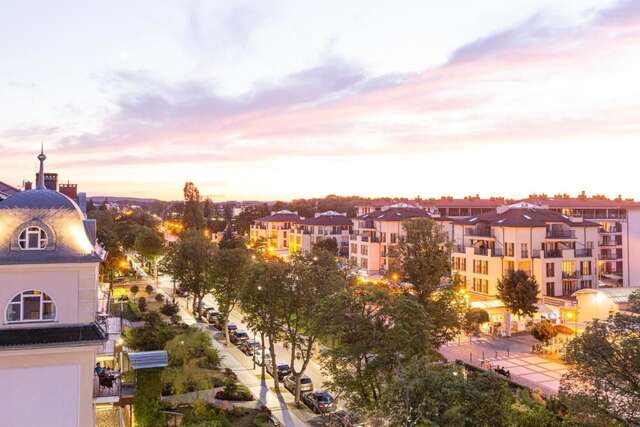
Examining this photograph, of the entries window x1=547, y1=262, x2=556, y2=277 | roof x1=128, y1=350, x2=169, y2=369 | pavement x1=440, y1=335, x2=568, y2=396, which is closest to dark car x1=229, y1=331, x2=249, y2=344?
pavement x1=440, y1=335, x2=568, y2=396

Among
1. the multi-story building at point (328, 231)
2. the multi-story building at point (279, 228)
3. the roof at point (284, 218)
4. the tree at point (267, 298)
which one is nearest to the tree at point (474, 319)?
the tree at point (267, 298)

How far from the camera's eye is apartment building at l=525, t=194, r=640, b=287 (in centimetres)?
5581

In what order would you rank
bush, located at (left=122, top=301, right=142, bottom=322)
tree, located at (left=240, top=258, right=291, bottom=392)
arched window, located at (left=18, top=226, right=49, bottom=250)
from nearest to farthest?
arched window, located at (left=18, top=226, right=49, bottom=250) < tree, located at (left=240, top=258, right=291, bottom=392) < bush, located at (left=122, top=301, right=142, bottom=322)

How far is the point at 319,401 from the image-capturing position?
27.3m

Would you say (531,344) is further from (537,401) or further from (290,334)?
(290,334)

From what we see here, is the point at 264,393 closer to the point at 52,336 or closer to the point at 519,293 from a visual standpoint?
the point at 52,336

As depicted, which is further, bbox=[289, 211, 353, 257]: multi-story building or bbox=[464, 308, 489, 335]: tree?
bbox=[289, 211, 353, 257]: multi-story building

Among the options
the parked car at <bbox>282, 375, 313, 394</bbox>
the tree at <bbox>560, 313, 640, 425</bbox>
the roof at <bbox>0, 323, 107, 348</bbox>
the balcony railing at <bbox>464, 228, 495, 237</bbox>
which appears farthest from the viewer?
the balcony railing at <bbox>464, 228, 495, 237</bbox>

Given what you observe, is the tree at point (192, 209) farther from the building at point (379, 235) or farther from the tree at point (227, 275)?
the tree at point (227, 275)

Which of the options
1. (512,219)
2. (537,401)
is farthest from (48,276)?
(512,219)

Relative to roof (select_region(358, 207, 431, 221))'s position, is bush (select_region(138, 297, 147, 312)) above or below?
below

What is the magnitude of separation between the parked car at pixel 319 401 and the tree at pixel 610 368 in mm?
13109

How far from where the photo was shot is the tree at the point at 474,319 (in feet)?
109

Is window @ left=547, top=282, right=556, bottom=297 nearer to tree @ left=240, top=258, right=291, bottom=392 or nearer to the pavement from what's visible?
the pavement
